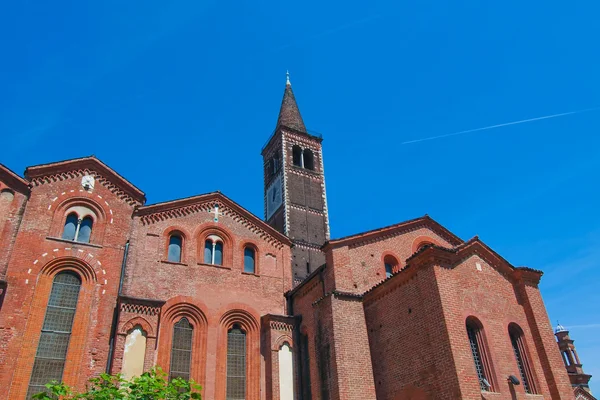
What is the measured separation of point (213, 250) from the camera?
70.8 ft

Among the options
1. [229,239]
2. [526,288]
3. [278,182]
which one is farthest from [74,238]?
[278,182]

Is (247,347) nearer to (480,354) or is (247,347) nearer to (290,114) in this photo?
(480,354)

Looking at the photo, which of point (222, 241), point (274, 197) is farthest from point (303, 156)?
point (222, 241)

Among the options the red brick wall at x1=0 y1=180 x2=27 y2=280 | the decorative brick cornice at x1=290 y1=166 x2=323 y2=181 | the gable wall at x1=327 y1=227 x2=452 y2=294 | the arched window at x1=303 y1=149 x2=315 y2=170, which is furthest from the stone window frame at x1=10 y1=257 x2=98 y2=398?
the arched window at x1=303 y1=149 x2=315 y2=170

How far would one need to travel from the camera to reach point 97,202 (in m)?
20.0

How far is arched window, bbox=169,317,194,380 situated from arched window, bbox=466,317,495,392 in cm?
1048

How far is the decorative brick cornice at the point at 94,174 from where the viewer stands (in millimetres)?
19547

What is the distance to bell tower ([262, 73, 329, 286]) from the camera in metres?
36.7

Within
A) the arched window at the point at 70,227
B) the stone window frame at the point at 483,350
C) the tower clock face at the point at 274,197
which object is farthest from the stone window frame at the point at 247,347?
the tower clock face at the point at 274,197

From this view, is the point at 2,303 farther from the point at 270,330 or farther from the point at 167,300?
the point at 270,330

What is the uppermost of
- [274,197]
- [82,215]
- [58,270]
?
[274,197]

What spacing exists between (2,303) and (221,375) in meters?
8.23

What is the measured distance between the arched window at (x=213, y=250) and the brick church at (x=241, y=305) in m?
0.06

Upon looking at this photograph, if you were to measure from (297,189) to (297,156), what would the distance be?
4.27 m
